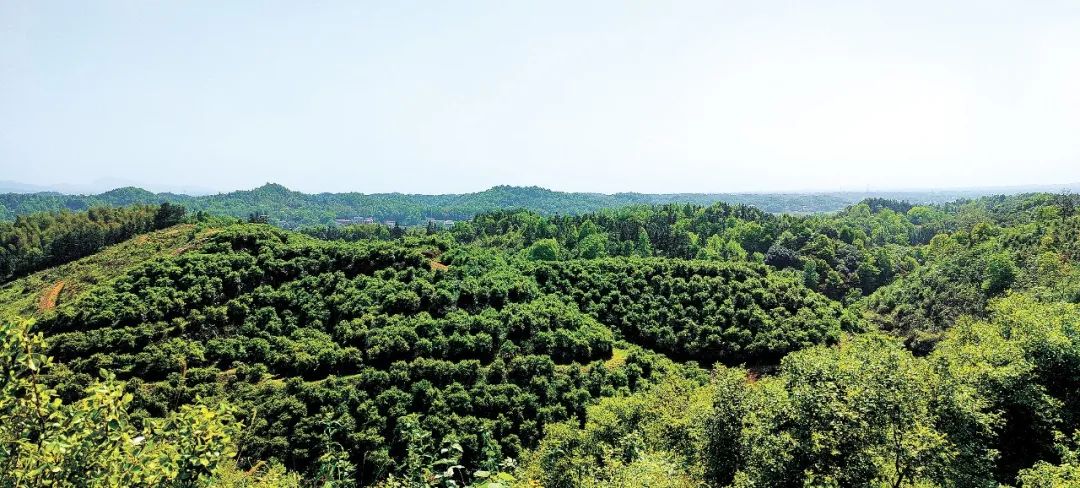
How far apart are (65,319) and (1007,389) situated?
78.0 metres

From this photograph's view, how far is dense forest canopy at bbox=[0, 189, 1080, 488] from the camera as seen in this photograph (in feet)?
58.0

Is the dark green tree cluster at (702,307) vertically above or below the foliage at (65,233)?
below

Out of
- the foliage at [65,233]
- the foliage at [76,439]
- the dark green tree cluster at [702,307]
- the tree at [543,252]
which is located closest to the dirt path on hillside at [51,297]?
the foliage at [65,233]

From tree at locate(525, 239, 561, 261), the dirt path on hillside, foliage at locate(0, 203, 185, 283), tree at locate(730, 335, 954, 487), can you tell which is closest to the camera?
tree at locate(730, 335, 954, 487)

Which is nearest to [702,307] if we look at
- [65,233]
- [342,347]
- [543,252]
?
[342,347]

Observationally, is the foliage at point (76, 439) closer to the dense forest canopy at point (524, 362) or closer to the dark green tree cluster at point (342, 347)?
the dense forest canopy at point (524, 362)

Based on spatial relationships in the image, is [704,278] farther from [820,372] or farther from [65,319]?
[65,319]

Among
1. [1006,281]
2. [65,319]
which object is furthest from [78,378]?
[1006,281]

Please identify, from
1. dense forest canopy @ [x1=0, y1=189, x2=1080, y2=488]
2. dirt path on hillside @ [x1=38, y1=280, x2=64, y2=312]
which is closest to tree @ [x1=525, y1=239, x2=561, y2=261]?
dense forest canopy @ [x1=0, y1=189, x2=1080, y2=488]

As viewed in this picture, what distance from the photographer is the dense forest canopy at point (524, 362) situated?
17.7 meters

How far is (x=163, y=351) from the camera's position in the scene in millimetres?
51562

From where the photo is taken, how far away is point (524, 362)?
174 ft

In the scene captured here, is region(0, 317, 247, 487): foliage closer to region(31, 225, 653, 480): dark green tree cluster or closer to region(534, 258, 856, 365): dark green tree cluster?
region(31, 225, 653, 480): dark green tree cluster

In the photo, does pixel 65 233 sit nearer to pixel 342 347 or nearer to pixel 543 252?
pixel 342 347
